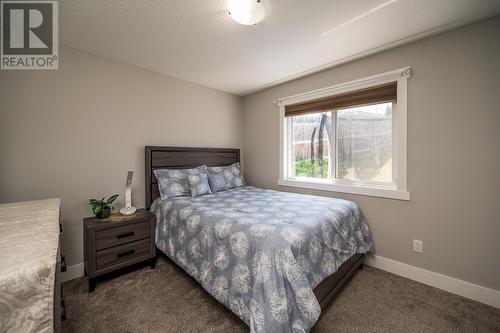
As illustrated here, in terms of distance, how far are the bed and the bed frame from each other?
2 centimetres

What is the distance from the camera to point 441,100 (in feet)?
6.45

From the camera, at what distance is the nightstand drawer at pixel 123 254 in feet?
6.55

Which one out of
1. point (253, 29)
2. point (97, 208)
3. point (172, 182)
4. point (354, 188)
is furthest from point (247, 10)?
point (97, 208)

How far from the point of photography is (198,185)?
2.70 metres

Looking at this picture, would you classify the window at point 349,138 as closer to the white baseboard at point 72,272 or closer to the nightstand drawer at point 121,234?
the nightstand drawer at point 121,234

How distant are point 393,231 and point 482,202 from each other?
0.75 m

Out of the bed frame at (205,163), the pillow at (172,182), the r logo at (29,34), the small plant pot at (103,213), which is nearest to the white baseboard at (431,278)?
the bed frame at (205,163)

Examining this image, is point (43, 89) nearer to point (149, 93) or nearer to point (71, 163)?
point (71, 163)

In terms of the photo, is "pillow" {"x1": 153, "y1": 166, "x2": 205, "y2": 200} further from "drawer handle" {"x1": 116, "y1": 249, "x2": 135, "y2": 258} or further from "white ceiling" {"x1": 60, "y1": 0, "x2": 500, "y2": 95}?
"white ceiling" {"x1": 60, "y1": 0, "x2": 500, "y2": 95}

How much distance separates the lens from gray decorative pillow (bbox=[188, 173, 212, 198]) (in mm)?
2658

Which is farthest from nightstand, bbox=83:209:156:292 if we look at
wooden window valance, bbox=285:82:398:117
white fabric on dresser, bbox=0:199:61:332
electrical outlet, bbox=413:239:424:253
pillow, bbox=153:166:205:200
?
electrical outlet, bbox=413:239:424:253

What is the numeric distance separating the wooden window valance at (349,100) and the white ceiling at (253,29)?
40 cm

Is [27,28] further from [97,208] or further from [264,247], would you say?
[264,247]

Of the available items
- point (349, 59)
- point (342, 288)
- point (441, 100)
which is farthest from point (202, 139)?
point (441, 100)
